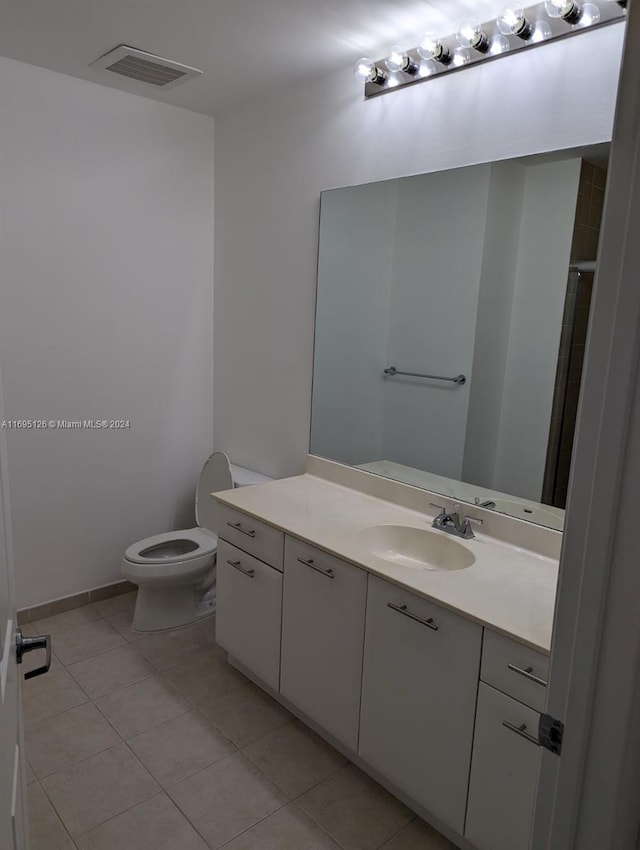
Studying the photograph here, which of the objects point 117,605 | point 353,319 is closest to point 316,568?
point 353,319

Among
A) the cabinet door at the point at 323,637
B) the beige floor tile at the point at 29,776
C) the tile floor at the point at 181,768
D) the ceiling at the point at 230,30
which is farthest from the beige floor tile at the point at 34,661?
the ceiling at the point at 230,30

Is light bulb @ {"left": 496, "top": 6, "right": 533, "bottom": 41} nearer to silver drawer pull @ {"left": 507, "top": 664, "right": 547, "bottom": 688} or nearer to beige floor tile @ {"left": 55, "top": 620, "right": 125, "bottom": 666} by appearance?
silver drawer pull @ {"left": 507, "top": 664, "right": 547, "bottom": 688}

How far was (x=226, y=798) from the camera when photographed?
6.35 feet

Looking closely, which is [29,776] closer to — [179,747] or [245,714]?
[179,747]

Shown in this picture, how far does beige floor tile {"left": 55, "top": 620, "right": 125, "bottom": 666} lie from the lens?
270cm

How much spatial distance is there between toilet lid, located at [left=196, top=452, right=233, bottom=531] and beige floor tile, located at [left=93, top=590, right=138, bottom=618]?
1.79 ft

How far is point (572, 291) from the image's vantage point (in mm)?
1846

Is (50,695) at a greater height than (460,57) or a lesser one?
lesser

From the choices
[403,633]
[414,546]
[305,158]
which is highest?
[305,158]

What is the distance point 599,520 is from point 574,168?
144cm

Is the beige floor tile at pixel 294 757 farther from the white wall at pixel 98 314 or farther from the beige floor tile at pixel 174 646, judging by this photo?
the white wall at pixel 98 314

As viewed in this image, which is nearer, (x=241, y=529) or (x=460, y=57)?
(x=460, y=57)

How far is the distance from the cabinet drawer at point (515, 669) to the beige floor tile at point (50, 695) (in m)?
1.70

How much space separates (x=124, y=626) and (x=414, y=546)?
1.62 meters
